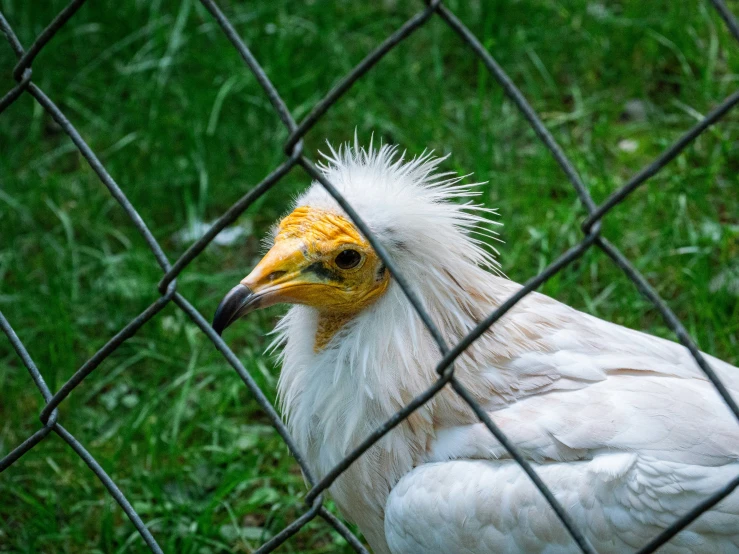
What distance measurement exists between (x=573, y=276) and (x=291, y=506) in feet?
4.67

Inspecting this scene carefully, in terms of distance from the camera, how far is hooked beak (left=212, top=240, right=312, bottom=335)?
2.10 metres

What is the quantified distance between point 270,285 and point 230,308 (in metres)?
0.14

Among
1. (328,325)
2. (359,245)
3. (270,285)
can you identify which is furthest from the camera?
(328,325)

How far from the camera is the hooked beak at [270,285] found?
210 centimetres

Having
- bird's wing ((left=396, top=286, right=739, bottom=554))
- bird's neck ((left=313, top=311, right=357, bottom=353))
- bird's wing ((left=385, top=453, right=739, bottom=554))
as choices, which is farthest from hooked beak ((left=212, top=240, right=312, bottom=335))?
bird's wing ((left=385, top=453, right=739, bottom=554))

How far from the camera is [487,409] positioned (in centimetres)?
226

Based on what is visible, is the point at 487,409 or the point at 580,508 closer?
the point at 580,508

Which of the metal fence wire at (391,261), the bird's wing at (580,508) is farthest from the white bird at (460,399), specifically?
the metal fence wire at (391,261)

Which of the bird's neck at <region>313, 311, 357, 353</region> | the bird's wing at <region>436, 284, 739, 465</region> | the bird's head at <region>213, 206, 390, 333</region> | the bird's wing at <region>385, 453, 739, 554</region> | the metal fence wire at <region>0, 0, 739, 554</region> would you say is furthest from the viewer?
the bird's neck at <region>313, 311, 357, 353</region>

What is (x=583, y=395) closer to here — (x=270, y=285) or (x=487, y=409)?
(x=487, y=409)

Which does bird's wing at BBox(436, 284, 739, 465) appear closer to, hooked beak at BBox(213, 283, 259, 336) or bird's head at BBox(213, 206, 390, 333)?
bird's head at BBox(213, 206, 390, 333)

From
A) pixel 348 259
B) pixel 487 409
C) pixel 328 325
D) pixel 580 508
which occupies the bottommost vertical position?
pixel 580 508

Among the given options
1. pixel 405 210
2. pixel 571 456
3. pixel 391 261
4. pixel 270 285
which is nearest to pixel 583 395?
pixel 571 456

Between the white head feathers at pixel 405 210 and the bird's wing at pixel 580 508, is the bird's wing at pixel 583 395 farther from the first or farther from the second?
the white head feathers at pixel 405 210
